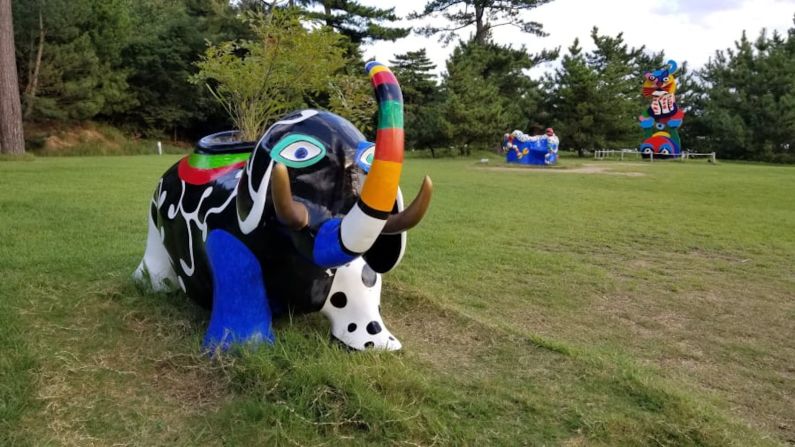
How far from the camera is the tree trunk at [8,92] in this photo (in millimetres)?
13805

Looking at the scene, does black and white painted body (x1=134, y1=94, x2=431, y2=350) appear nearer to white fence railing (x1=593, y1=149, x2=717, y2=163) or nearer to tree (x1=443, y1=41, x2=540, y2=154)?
tree (x1=443, y1=41, x2=540, y2=154)

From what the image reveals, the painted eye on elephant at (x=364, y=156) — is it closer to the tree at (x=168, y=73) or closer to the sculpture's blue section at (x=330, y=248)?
the sculpture's blue section at (x=330, y=248)

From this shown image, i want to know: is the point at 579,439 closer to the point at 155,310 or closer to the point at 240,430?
the point at 240,430

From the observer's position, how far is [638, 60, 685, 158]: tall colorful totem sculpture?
26.9 m

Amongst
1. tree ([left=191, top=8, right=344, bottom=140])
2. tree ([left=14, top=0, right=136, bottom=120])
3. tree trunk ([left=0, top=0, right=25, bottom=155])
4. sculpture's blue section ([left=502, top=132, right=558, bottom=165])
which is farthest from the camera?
tree ([left=14, top=0, right=136, bottom=120])

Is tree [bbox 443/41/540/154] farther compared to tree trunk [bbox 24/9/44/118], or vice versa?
tree [bbox 443/41/540/154]

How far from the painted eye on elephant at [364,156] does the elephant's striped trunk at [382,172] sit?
1.57 feet

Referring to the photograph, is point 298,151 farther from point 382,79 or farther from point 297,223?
point 382,79

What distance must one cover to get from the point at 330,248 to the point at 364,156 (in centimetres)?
51

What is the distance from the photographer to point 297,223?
2205 mm

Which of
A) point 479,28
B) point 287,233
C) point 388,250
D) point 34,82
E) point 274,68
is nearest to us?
point 287,233

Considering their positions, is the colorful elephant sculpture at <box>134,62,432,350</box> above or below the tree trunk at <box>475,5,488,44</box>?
below

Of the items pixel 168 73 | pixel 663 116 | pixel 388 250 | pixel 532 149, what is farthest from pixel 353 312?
pixel 168 73

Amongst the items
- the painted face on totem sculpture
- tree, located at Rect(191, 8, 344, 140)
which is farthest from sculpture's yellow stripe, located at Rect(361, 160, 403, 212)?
the painted face on totem sculpture
